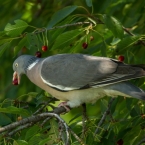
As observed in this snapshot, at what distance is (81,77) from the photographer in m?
5.03

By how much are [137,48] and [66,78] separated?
0.87 metres

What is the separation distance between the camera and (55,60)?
5.10 metres

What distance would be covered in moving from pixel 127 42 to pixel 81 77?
51 cm

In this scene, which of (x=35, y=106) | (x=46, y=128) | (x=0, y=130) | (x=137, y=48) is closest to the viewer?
(x=0, y=130)

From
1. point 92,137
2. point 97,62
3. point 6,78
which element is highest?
point 97,62

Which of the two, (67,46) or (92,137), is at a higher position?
(67,46)

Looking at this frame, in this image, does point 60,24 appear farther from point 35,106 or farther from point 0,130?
Answer: point 0,130

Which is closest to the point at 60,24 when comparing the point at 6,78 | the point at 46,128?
the point at 46,128

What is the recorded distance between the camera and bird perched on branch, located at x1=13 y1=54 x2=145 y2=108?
15.8ft

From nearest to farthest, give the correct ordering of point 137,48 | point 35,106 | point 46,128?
point 46,128 < point 35,106 < point 137,48

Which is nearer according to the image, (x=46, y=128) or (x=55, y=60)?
(x=46, y=128)

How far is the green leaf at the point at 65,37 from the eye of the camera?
16.3 feet

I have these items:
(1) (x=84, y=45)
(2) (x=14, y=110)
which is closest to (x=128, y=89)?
(1) (x=84, y=45)

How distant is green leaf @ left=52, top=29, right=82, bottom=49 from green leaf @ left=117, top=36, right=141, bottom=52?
1.30 ft
